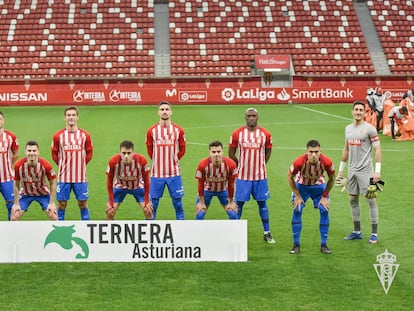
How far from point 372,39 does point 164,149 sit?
1540 inches

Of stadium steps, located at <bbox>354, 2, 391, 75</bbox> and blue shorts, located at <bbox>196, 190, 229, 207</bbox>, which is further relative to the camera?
stadium steps, located at <bbox>354, 2, 391, 75</bbox>

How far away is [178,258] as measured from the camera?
29.2 ft

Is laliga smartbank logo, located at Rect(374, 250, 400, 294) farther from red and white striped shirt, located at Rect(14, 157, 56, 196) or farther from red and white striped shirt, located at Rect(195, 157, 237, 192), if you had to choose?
red and white striped shirt, located at Rect(14, 157, 56, 196)

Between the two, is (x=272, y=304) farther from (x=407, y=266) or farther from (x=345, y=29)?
(x=345, y=29)

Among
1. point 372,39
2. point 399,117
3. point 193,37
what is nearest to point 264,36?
point 193,37

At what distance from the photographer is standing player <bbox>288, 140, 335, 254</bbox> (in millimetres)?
9562

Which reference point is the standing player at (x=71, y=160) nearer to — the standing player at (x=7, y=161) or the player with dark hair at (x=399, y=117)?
the standing player at (x=7, y=161)

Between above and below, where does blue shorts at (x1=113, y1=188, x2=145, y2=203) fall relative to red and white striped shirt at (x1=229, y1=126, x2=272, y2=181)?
below

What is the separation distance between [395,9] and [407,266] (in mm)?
43904

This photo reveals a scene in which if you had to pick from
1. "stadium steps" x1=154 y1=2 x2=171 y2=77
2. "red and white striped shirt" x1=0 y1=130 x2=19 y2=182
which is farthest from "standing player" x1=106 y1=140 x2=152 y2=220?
"stadium steps" x1=154 y1=2 x2=171 y2=77

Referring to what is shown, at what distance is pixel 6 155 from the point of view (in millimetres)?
10859

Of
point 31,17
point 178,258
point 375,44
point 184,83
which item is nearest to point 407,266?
point 178,258

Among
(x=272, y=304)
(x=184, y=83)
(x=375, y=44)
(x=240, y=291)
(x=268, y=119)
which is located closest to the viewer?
(x=272, y=304)

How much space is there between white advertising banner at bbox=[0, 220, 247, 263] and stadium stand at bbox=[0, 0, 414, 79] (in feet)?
113
